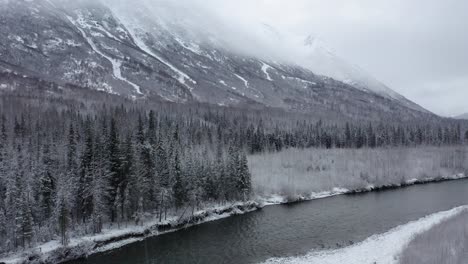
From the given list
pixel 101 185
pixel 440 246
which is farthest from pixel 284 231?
pixel 101 185

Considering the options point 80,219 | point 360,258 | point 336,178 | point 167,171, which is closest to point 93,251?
point 80,219

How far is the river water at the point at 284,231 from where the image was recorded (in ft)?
154

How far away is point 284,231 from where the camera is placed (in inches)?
2260

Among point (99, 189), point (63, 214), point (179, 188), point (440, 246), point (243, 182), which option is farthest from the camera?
point (243, 182)

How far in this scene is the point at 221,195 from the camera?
75.5 meters

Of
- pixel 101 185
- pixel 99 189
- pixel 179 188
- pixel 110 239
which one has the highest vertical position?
pixel 101 185

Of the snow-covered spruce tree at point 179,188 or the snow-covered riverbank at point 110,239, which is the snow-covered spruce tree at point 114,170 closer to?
the snow-covered riverbank at point 110,239

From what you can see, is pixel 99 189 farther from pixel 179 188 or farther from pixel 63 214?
pixel 179 188

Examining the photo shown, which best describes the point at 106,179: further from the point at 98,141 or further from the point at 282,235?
the point at 282,235

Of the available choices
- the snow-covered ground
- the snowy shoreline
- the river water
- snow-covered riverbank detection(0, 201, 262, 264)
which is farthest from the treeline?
the snow-covered ground

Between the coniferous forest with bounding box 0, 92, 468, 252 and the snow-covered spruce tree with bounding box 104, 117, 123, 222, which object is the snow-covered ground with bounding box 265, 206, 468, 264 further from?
the snow-covered spruce tree with bounding box 104, 117, 123, 222

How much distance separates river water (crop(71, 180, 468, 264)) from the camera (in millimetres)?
46906

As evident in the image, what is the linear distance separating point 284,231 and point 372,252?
692 inches

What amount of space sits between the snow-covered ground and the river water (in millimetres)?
2634
